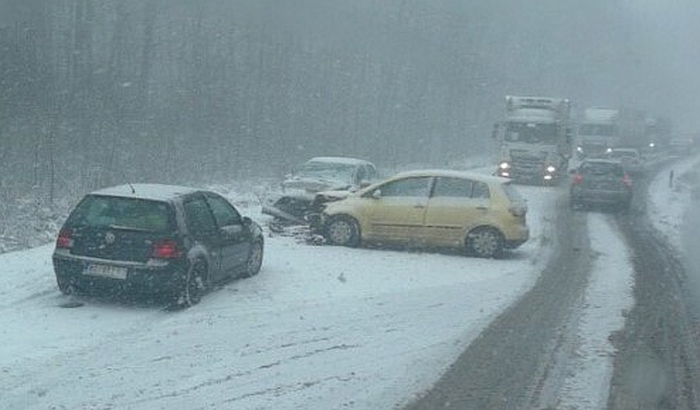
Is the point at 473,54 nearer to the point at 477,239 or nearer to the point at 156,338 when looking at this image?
the point at 477,239

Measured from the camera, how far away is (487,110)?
78.0 metres

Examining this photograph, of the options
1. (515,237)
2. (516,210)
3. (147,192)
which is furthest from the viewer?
(516,210)

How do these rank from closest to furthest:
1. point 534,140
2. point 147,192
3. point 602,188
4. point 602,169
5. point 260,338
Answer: point 260,338 < point 147,192 < point 602,188 < point 602,169 < point 534,140

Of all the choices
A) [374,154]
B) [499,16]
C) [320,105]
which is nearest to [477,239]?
[374,154]

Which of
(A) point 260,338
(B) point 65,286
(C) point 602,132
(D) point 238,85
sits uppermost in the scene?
(D) point 238,85

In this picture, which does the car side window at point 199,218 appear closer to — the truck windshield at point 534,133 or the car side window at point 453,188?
the car side window at point 453,188

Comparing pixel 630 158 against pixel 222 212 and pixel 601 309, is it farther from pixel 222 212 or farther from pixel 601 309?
pixel 222 212

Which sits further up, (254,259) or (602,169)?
(602,169)

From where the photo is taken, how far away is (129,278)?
11.5 metres

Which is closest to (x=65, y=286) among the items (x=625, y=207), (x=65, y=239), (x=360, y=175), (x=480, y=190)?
(x=65, y=239)

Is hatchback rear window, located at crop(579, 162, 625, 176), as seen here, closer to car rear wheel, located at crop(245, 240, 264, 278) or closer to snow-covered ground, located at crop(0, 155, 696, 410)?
snow-covered ground, located at crop(0, 155, 696, 410)

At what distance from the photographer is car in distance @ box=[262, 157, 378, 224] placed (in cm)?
2038

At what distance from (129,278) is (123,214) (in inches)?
33.5

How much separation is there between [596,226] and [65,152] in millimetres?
19304
